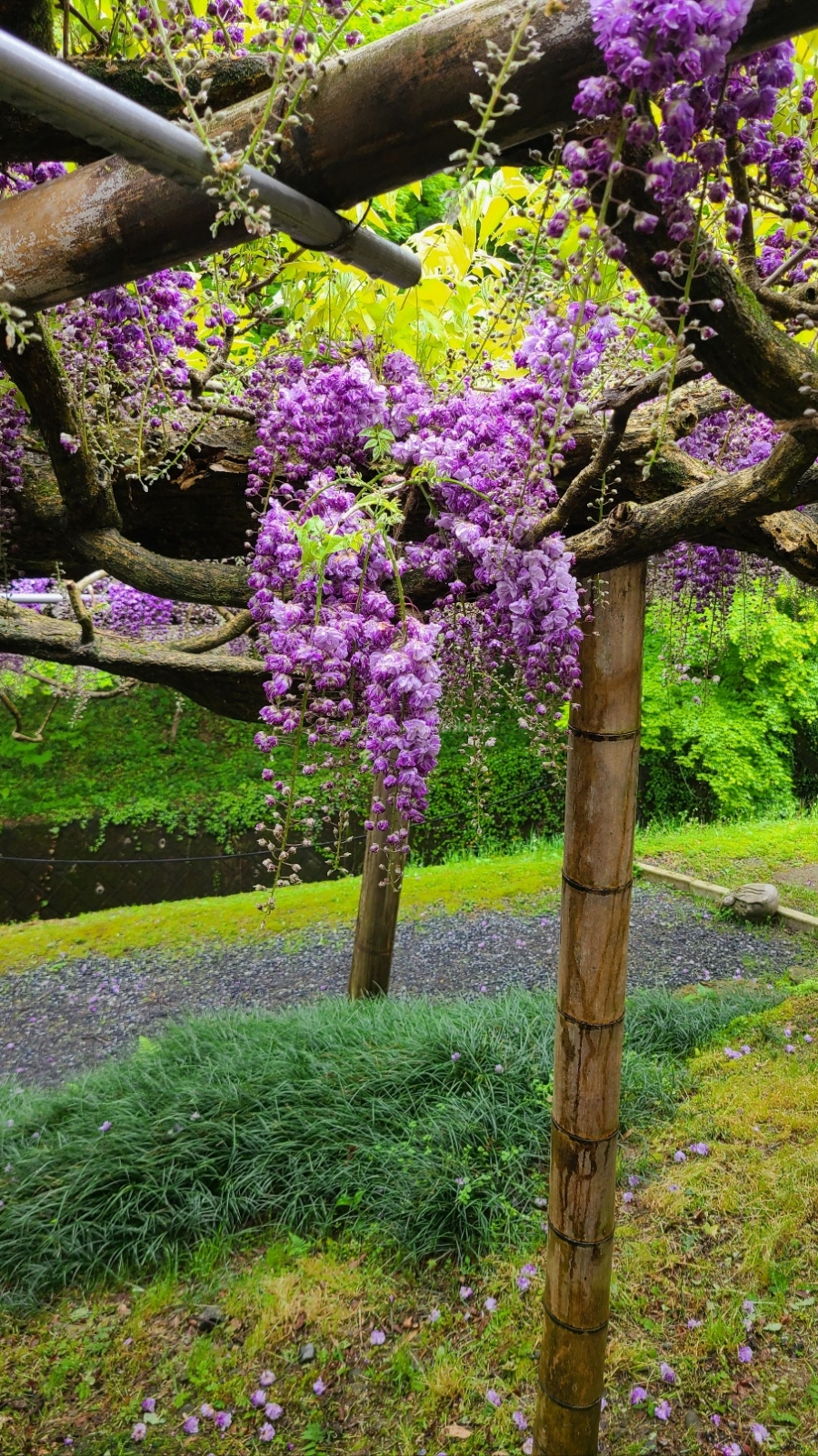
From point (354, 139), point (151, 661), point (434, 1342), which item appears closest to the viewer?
point (354, 139)

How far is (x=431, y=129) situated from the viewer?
30.3 inches

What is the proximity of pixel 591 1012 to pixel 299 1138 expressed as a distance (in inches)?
76.5

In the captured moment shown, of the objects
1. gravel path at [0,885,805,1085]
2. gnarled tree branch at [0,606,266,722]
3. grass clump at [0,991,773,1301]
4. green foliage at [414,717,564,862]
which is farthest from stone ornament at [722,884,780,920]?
gnarled tree branch at [0,606,266,722]

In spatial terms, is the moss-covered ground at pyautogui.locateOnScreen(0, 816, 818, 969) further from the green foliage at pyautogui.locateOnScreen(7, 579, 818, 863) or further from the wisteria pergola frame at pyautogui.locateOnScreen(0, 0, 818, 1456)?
the wisteria pergola frame at pyautogui.locateOnScreen(0, 0, 818, 1456)

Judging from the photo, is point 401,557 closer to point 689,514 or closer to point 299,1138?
point 689,514

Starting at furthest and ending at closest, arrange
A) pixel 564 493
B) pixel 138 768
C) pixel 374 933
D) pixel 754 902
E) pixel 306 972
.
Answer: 1. pixel 138 768
2. pixel 754 902
3. pixel 306 972
4. pixel 374 933
5. pixel 564 493

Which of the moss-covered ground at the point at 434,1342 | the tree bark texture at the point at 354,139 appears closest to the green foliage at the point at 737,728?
the moss-covered ground at the point at 434,1342

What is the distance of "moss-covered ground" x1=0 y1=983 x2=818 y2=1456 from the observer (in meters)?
2.54

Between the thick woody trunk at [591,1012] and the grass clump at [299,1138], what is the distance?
102 centimetres

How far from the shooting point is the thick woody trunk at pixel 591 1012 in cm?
185

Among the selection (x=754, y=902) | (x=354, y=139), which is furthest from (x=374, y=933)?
(x=354, y=139)

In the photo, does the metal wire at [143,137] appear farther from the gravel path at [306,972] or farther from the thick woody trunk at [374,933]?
the gravel path at [306,972]

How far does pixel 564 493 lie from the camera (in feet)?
5.55

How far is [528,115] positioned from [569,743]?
4.17 feet
